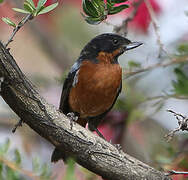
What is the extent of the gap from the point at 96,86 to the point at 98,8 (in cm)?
130

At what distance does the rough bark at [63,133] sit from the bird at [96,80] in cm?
92

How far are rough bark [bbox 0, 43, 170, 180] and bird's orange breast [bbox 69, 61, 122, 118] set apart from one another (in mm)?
991

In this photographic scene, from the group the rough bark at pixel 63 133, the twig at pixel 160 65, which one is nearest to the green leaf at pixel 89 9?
the rough bark at pixel 63 133

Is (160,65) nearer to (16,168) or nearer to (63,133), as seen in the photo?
(63,133)

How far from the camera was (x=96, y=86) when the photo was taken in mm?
3371

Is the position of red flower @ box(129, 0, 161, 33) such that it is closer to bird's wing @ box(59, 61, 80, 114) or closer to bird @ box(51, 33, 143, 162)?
bird @ box(51, 33, 143, 162)

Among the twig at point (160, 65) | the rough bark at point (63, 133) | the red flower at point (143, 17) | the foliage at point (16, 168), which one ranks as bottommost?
the foliage at point (16, 168)

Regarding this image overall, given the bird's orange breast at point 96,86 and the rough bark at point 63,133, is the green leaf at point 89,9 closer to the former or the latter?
the rough bark at point 63,133

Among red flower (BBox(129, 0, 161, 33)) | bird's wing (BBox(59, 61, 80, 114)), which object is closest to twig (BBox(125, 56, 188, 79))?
bird's wing (BBox(59, 61, 80, 114))

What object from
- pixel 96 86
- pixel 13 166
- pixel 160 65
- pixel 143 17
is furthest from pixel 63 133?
pixel 143 17

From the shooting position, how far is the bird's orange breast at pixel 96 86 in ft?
11.0

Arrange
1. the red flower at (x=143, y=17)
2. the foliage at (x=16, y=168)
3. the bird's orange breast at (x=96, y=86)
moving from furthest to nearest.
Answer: the red flower at (x=143, y=17) → the bird's orange breast at (x=96, y=86) → the foliage at (x=16, y=168)

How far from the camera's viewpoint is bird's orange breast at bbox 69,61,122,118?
3.36 metres

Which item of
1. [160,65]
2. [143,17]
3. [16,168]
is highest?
[143,17]
